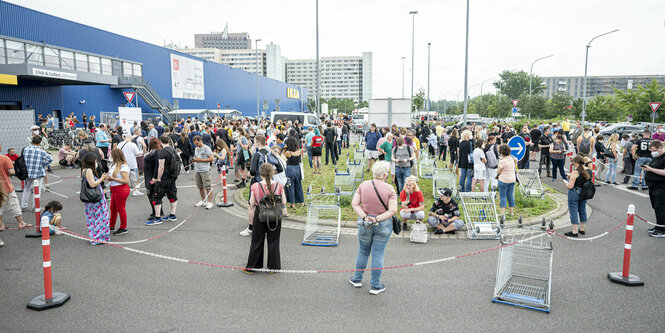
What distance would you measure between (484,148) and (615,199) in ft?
15.0

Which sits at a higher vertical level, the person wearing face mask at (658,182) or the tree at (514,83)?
the tree at (514,83)

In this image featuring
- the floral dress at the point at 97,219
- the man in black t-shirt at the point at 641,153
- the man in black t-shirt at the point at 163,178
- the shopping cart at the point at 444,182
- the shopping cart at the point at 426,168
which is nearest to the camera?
the floral dress at the point at 97,219

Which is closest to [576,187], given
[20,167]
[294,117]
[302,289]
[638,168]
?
[302,289]

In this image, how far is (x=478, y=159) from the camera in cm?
1027

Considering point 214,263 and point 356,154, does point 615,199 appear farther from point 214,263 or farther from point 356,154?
point 214,263

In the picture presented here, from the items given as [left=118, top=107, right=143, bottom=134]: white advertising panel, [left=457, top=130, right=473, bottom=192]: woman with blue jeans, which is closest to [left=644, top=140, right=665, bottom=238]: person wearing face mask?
[left=457, top=130, right=473, bottom=192]: woman with blue jeans

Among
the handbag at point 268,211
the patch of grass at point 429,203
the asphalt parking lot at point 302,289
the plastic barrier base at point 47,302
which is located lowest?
the asphalt parking lot at point 302,289

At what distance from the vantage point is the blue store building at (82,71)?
2489 centimetres

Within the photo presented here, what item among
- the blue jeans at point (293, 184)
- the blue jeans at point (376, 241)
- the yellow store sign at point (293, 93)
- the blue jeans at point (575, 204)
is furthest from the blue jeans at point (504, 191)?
the yellow store sign at point (293, 93)

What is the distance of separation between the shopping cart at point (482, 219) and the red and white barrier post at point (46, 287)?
6.86 meters

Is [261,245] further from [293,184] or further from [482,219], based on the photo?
[482,219]

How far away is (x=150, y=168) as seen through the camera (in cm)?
898

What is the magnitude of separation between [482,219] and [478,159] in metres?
1.97

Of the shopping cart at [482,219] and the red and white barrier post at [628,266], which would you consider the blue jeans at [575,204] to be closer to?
the shopping cart at [482,219]
